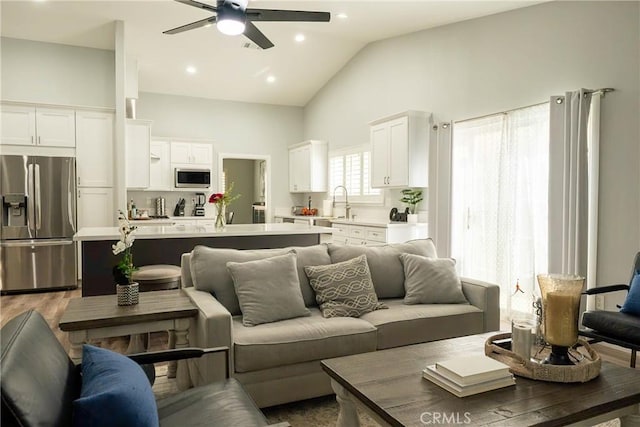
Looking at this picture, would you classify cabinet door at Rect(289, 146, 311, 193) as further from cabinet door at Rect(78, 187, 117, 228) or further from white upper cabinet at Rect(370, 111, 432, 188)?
cabinet door at Rect(78, 187, 117, 228)

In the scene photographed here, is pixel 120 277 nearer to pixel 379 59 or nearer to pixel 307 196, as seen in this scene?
pixel 379 59

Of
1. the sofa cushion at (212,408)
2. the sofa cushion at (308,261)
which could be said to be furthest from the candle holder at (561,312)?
the sofa cushion at (308,261)

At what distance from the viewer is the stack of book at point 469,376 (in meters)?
1.63

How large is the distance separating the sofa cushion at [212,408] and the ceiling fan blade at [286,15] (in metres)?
2.68

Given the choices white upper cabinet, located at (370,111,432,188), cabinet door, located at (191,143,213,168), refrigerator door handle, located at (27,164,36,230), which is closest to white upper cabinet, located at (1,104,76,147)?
refrigerator door handle, located at (27,164,36,230)

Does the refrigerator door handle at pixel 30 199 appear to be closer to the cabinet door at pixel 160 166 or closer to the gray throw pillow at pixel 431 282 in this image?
the cabinet door at pixel 160 166

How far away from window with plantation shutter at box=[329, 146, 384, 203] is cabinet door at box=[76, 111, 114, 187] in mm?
3617

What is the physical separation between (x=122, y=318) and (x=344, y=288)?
4.53ft

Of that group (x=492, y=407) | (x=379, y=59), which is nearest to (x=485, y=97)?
(x=379, y=59)

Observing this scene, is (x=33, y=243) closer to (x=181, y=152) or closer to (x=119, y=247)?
(x=181, y=152)

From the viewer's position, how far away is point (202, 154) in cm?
777

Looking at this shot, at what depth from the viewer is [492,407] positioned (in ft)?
5.06

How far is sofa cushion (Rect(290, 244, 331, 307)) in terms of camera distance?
3.07 m

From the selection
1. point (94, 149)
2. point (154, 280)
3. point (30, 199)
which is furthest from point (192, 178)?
point (154, 280)
